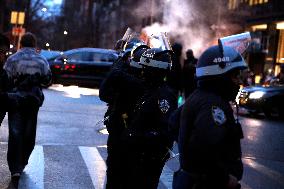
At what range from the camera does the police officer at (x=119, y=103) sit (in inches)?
189

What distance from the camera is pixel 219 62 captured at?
3.44m

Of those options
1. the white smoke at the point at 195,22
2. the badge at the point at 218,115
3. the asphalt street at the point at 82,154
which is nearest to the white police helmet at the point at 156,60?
the badge at the point at 218,115

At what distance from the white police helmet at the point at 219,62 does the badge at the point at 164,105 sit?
91 cm

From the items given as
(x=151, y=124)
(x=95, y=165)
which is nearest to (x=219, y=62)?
(x=151, y=124)

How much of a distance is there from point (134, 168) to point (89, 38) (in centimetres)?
5547

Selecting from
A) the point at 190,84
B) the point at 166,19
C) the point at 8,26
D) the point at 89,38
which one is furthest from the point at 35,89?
the point at 8,26

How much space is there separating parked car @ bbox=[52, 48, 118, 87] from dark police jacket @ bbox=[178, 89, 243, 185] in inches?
750

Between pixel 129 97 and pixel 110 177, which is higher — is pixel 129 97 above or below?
above

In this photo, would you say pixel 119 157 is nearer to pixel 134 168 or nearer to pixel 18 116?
pixel 134 168

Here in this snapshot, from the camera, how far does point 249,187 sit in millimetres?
7191

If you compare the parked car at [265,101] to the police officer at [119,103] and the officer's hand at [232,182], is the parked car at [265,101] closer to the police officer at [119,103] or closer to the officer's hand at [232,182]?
the police officer at [119,103]

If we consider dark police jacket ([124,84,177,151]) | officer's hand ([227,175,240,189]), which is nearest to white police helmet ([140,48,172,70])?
dark police jacket ([124,84,177,151])

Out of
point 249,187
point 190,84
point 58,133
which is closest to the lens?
point 249,187

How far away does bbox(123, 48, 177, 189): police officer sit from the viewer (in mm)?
4473
